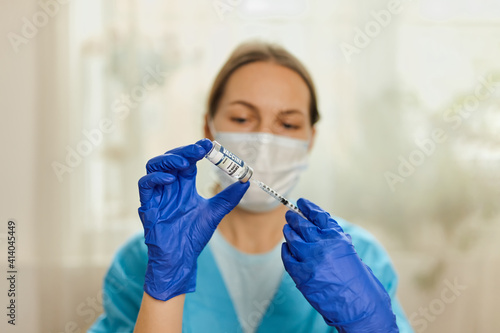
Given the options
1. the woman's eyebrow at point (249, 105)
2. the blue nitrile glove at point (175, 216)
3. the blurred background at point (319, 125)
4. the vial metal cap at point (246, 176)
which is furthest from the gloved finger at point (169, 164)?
the blurred background at point (319, 125)

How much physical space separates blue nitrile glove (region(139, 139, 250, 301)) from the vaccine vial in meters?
0.02

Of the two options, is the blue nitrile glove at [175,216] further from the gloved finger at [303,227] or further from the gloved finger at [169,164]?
the gloved finger at [303,227]

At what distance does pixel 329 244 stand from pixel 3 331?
0.82m

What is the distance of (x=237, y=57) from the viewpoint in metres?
1.18

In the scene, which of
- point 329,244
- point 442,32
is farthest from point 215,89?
point 442,32

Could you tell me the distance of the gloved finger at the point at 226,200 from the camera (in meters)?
0.86

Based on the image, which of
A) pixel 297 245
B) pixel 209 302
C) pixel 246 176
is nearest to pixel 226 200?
pixel 246 176

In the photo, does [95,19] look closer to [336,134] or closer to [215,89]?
[215,89]

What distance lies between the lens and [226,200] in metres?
0.86

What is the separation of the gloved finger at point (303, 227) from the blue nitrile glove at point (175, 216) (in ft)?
0.37

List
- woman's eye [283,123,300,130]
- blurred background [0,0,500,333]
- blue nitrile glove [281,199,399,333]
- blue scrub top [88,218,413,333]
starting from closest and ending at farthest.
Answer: blue nitrile glove [281,199,399,333] < blue scrub top [88,218,413,333] < woman's eye [283,123,300,130] < blurred background [0,0,500,333]

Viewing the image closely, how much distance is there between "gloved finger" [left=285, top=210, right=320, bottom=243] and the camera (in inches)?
31.8

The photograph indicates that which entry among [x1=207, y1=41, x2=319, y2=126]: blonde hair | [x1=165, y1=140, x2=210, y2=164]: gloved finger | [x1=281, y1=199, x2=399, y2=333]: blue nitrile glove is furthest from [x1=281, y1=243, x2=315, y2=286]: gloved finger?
[x1=207, y1=41, x2=319, y2=126]: blonde hair

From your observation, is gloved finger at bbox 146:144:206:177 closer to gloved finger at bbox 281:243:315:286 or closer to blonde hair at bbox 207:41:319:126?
gloved finger at bbox 281:243:315:286
